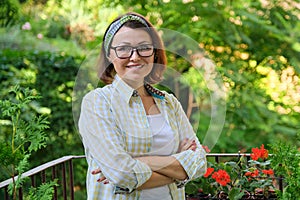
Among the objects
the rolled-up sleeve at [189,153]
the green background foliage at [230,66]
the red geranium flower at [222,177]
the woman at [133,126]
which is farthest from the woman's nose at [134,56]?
the green background foliage at [230,66]

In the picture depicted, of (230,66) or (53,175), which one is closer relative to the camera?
(53,175)

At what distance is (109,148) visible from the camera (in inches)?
51.8

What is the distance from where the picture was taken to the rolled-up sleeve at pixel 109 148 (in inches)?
52.1

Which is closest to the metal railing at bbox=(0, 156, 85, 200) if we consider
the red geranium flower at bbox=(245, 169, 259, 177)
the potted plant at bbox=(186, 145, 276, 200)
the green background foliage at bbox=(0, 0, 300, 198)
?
the potted plant at bbox=(186, 145, 276, 200)

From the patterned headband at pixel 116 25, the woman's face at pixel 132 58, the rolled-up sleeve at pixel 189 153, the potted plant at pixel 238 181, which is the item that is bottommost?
the potted plant at pixel 238 181

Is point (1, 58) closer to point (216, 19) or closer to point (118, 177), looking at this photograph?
point (216, 19)

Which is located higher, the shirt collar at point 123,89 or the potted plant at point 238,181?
the shirt collar at point 123,89

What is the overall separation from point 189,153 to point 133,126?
20cm

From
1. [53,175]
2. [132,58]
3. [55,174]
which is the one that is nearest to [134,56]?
[132,58]

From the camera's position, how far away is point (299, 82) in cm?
437

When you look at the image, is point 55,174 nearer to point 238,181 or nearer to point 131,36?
point 238,181

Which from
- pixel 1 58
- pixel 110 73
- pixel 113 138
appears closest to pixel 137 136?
pixel 113 138

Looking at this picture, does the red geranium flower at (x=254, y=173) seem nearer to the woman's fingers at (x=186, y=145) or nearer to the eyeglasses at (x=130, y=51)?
the woman's fingers at (x=186, y=145)

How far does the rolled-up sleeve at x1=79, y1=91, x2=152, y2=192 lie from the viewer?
1322mm
